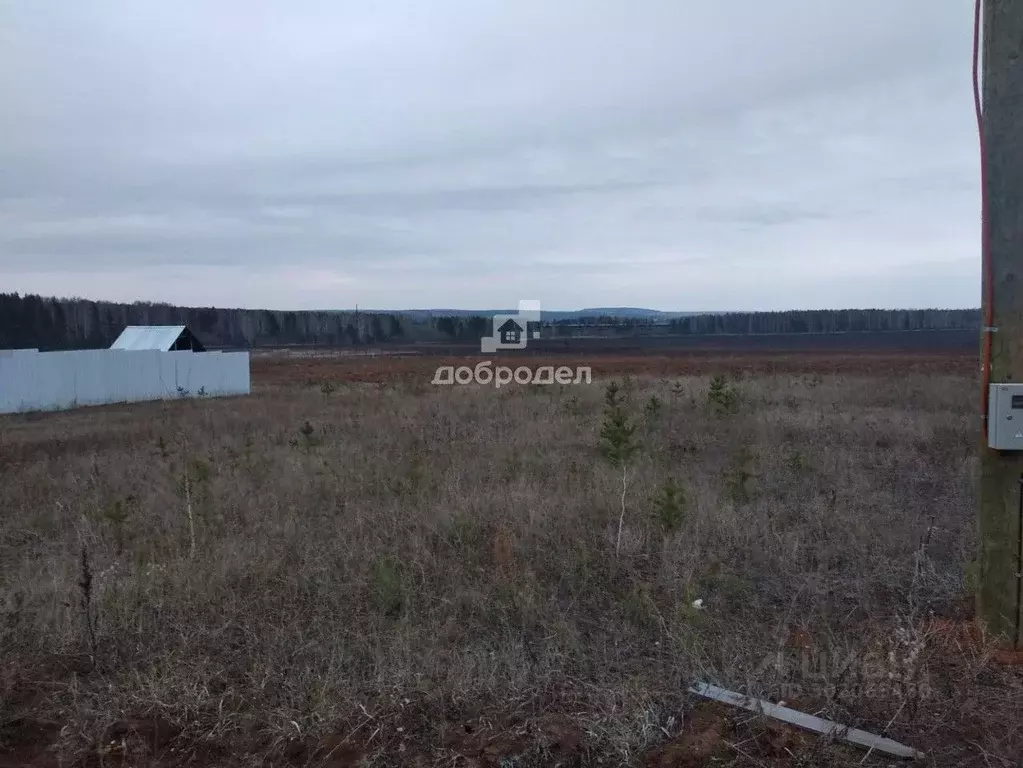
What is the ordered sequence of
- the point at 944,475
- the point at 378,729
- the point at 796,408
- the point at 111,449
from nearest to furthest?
the point at 378,729 → the point at 944,475 → the point at 111,449 → the point at 796,408

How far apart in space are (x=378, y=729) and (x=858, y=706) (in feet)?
6.29

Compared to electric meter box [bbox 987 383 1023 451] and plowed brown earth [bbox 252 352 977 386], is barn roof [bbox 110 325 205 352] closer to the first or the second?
plowed brown earth [bbox 252 352 977 386]

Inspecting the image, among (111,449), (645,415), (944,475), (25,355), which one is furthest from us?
(25,355)

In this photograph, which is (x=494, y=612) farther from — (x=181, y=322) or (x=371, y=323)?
(x=371, y=323)

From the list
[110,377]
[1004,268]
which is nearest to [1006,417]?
[1004,268]

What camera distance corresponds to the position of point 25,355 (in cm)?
1917

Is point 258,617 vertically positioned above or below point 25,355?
below

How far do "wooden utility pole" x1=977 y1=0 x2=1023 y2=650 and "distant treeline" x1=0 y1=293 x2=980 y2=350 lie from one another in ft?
233

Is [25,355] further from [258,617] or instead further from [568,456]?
[258,617]

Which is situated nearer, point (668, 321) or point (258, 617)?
point (258, 617)

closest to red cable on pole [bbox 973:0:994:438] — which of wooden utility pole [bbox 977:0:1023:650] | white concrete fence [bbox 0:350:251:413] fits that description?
wooden utility pole [bbox 977:0:1023:650]

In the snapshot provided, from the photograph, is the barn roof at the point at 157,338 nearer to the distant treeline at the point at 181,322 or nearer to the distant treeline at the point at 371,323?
the distant treeline at the point at 181,322

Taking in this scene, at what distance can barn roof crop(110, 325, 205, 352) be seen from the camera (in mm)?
26844

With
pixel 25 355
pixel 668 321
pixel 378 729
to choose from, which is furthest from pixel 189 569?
pixel 668 321
